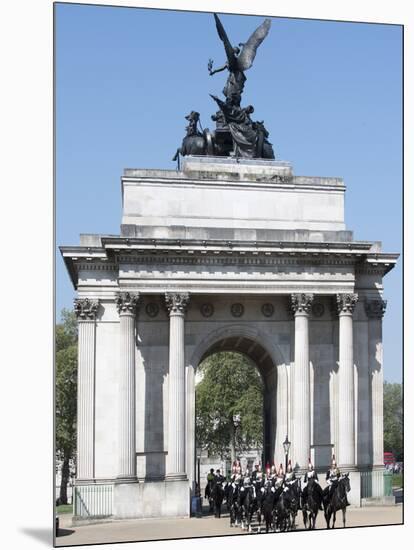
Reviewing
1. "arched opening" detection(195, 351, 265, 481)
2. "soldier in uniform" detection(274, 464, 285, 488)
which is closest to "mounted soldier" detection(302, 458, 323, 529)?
"soldier in uniform" detection(274, 464, 285, 488)

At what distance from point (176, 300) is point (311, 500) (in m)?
10.4

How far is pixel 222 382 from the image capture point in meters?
83.6

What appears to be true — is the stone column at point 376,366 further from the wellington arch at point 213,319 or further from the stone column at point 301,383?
the stone column at point 301,383

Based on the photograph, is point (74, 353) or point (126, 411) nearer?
point (126, 411)

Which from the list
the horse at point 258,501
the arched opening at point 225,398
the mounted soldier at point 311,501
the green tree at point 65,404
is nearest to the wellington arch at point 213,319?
the horse at point 258,501

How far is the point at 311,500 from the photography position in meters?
33.1

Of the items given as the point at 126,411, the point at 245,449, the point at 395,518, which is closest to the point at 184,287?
the point at 126,411

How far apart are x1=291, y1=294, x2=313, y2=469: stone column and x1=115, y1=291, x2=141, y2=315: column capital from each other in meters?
6.16

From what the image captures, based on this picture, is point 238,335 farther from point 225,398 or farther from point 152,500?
point 225,398

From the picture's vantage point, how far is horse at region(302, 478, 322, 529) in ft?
108

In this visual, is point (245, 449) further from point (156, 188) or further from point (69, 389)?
point (156, 188)

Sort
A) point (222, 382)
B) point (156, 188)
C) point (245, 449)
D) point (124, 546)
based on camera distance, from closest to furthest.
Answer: point (124, 546) < point (156, 188) < point (222, 382) < point (245, 449)

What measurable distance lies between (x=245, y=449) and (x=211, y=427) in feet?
24.7

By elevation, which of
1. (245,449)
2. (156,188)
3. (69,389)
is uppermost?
(156,188)
